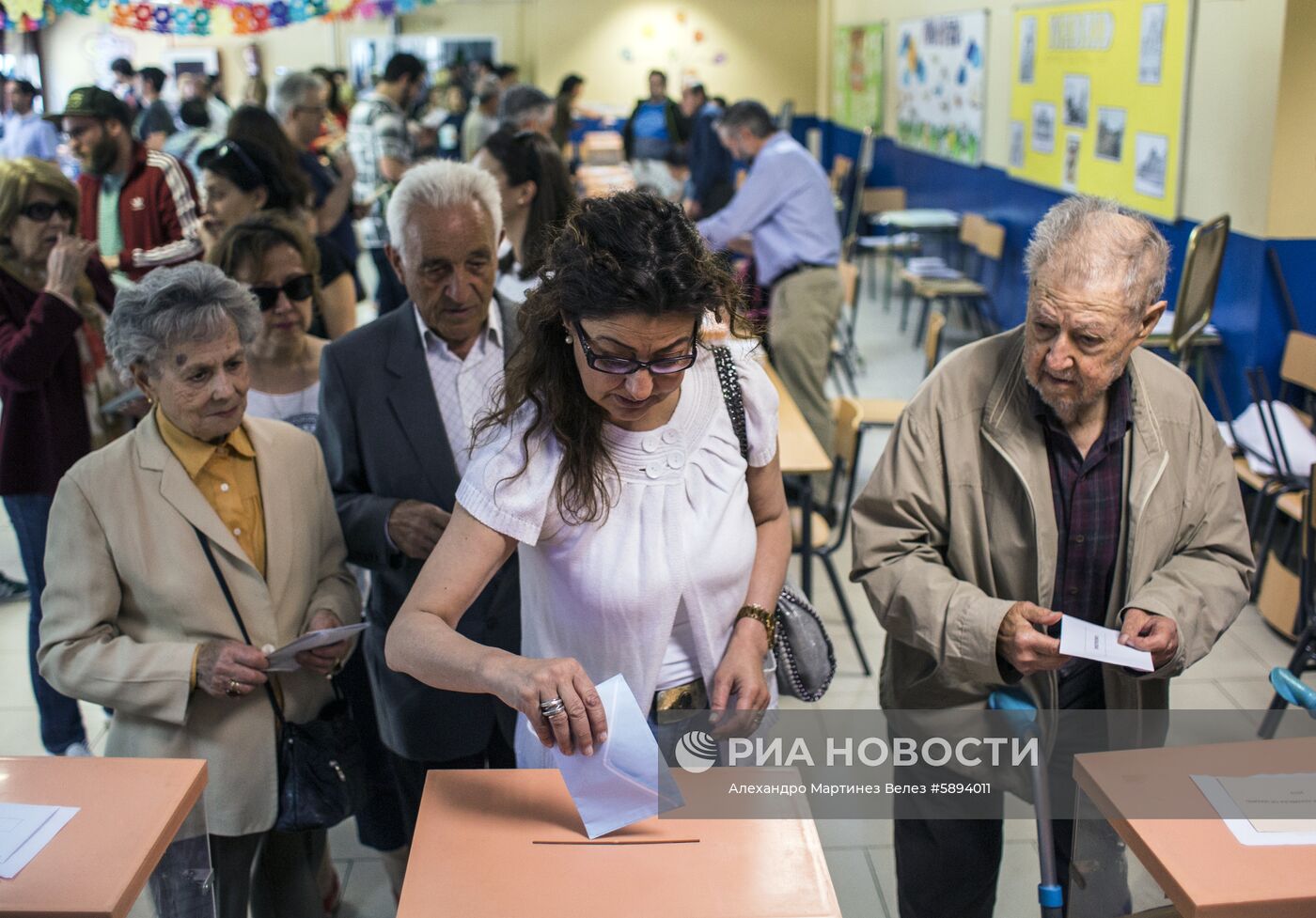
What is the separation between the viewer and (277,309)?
3.02 metres

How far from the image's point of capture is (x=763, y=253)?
6.36m

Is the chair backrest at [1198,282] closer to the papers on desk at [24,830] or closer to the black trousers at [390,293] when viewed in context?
the black trousers at [390,293]

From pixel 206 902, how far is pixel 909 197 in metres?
11.5

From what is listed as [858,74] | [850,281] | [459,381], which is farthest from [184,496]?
[858,74]

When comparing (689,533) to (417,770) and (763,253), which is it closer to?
(417,770)

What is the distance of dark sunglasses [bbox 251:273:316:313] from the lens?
301cm

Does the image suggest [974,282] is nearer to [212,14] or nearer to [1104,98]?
[1104,98]

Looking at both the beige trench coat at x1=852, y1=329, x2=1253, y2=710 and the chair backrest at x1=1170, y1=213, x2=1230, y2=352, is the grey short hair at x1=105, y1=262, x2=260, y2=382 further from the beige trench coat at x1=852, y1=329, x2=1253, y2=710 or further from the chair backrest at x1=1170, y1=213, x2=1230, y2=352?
the chair backrest at x1=1170, y1=213, x2=1230, y2=352

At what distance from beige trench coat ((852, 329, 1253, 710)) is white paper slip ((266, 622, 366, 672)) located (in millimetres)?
924

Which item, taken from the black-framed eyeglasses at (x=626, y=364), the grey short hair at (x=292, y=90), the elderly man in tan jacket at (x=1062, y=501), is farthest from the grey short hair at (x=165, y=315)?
the grey short hair at (x=292, y=90)

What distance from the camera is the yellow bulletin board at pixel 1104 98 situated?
20.7 ft

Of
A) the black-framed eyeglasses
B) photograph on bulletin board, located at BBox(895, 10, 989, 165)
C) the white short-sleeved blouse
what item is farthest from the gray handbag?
photograph on bulletin board, located at BBox(895, 10, 989, 165)

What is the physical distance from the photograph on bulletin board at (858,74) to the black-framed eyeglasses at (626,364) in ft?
41.1

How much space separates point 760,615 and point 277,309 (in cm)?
169
